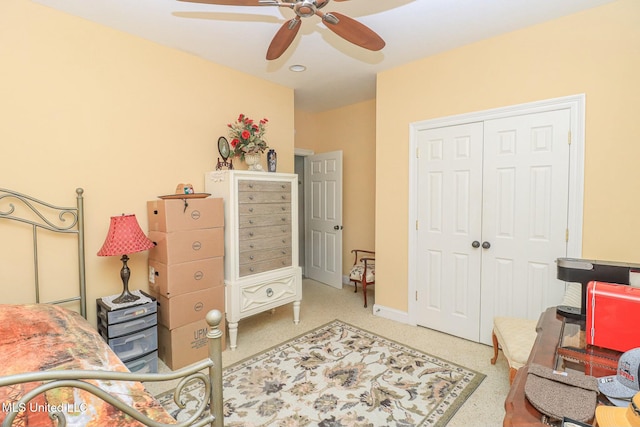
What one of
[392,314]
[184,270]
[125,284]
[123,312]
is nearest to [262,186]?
[184,270]

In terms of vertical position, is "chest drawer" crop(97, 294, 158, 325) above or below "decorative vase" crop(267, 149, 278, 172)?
below

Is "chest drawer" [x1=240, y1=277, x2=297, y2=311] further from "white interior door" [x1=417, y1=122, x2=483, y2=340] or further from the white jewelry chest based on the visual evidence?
"white interior door" [x1=417, y1=122, x2=483, y2=340]

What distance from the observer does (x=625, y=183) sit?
211cm

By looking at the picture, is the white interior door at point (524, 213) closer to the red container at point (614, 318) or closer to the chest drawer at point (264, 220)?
the red container at point (614, 318)

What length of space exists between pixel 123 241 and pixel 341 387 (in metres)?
1.81

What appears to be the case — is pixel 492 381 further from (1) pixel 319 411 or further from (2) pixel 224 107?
(2) pixel 224 107

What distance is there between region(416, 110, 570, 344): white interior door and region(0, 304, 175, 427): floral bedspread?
2.58 m

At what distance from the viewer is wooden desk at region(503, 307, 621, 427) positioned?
0.78 meters

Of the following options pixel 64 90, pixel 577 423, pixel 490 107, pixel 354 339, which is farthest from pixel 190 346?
pixel 490 107

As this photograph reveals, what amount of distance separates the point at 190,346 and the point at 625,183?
132 inches

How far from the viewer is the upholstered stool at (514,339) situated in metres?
1.88

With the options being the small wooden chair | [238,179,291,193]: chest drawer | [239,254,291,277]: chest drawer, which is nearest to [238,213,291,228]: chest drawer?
[238,179,291,193]: chest drawer

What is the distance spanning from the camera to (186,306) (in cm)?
245

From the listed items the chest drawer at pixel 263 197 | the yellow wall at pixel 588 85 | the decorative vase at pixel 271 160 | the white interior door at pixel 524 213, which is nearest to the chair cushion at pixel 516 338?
the white interior door at pixel 524 213
